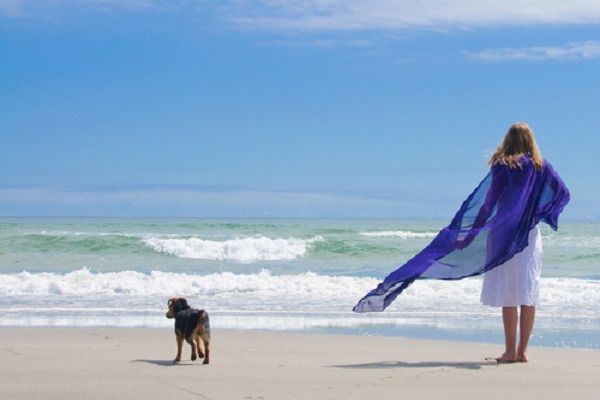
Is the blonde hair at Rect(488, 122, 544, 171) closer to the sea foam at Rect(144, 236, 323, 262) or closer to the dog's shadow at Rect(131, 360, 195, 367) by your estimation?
the dog's shadow at Rect(131, 360, 195, 367)

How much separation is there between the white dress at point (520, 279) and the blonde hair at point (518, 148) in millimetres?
477

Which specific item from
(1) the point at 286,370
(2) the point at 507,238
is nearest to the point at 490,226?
(2) the point at 507,238

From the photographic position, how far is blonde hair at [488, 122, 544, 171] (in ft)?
18.2

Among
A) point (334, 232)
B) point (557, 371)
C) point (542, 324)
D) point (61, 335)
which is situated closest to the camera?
point (557, 371)

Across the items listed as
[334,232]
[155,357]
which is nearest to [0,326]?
[155,357]

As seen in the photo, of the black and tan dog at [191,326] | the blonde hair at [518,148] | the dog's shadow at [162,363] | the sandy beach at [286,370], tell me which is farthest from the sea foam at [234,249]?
the blonde hair at [518,148]

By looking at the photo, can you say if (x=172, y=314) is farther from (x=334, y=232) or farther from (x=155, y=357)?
(x=334, y=232)

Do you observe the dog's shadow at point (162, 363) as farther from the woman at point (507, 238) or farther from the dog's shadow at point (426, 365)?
the woman at point (507, 238)

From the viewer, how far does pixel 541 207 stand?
554cm

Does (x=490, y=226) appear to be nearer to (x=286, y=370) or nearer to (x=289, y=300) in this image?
(x=286, y=370)

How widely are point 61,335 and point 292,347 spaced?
2328 mm

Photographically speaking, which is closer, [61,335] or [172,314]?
[172,314]

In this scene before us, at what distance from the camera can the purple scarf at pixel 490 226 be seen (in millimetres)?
5496

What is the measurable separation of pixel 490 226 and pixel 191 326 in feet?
7.24
